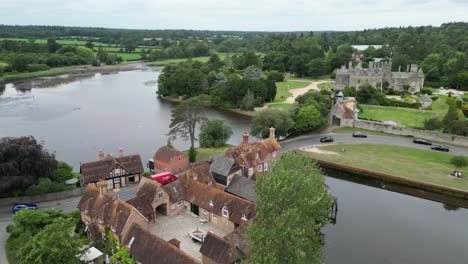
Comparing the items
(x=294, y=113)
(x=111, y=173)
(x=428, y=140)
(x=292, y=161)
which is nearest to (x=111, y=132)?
(x=111, y=173)

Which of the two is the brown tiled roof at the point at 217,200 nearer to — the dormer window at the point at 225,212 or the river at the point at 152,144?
the dormer window at the point at 225,212

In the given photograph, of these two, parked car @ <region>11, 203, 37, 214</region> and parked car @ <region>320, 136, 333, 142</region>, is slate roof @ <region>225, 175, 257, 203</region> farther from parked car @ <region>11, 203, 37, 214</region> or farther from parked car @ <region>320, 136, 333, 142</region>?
parked car @ <region>320, 136, 333, 142</region>

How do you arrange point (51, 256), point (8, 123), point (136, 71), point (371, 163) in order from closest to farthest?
point (51, 256), point (371, 163), point (8, 123), point (136, 71)

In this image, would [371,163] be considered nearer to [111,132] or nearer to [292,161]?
[292,161]

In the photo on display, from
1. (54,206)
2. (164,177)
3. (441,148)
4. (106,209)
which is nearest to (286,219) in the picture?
(106,209)

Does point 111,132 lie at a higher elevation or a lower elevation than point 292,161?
lower

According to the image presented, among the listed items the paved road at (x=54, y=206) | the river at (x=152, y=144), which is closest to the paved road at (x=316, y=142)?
the paved road at (x=54, y=206)
